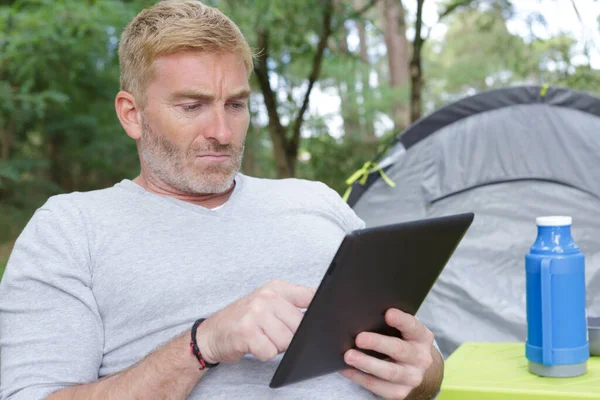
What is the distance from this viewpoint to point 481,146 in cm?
269

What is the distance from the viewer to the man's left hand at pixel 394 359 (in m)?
1.04

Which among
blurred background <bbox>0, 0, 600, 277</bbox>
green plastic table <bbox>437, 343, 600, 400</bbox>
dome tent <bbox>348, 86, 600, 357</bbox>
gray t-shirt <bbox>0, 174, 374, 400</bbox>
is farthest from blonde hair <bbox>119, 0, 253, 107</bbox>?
blurred background <bbox>0, 0, 600, 277</bbox>

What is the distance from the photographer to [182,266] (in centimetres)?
132

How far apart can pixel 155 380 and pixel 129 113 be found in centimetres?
64

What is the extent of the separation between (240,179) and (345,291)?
2.30ft

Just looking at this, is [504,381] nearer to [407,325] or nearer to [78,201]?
[407,325]

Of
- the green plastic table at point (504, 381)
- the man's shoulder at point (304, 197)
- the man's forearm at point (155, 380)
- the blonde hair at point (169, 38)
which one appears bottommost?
the green plastic table at point (504, 381)

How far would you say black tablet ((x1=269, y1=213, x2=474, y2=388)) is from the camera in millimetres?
923

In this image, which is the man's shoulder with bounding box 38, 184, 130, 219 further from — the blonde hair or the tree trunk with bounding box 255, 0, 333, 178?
the tree trunk with bounding box 255, 0, 333, 178

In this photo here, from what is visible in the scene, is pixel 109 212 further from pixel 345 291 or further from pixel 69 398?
pixel 345 291

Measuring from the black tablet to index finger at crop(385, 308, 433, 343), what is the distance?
0.04 feet

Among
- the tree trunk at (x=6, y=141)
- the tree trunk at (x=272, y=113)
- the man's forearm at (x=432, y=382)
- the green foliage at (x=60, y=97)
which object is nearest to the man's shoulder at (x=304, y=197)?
the man's forearm at (x=432, y=382)

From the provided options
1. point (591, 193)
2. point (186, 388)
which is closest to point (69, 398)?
point (186, 388)

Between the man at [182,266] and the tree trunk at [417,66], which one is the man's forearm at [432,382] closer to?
the man at [182,266]
